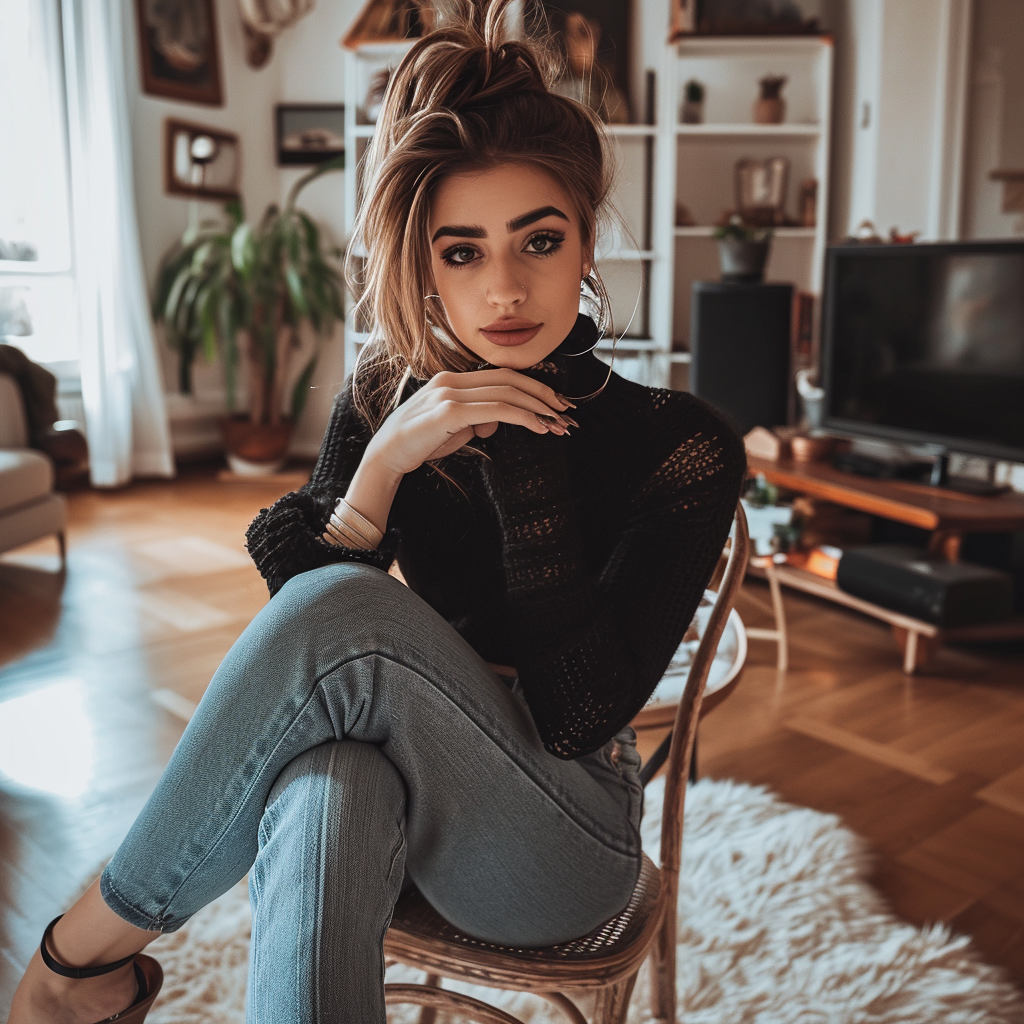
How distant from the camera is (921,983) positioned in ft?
4.37

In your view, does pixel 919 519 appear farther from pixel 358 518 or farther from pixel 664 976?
pixel 358 518

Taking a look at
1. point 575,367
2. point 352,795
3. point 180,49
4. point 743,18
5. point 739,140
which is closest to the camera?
point 352,795

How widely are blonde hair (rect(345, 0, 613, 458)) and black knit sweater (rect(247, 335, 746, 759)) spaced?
97mm

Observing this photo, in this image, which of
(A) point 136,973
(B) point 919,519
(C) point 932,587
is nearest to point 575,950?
(A) point 136,973

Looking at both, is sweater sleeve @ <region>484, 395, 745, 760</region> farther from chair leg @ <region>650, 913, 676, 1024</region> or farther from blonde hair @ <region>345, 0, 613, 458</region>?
chair leg @ <region>650, 913, 676, 1024</region>

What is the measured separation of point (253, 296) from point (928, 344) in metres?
2.96

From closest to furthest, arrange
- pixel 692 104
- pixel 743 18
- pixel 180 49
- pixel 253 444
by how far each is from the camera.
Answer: pixel 743 18 < pixel 692 104 < pixel 180 49 < pixel 253 444

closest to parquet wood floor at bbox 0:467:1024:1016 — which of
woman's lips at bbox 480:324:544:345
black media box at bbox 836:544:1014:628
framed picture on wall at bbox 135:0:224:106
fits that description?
black media box at bbox 836:544:1014:628

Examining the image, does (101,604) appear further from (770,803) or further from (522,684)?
(522,684)

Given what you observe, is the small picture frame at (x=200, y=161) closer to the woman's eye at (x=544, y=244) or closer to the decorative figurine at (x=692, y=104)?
the decorative figurine at (x=692, y=104)

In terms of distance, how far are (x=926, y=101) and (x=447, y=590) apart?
3.39 m

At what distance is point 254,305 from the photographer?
4.66 m

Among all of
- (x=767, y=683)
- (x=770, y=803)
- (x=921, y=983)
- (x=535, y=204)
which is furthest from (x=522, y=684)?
(x=767, y=683)

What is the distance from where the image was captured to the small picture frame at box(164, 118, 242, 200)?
4785 millimetres
